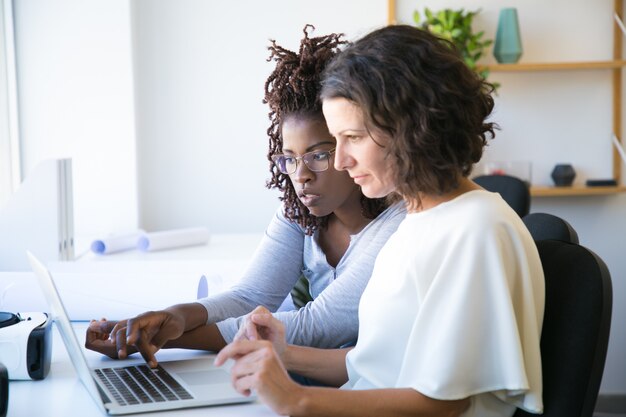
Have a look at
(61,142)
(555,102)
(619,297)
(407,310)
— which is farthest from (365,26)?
(407,310)

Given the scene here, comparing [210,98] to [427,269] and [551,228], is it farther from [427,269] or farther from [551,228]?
[427,269]

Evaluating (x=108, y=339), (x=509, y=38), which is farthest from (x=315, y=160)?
(x=509, y=38)

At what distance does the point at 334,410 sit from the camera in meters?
1.09

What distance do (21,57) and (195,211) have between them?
0.89m

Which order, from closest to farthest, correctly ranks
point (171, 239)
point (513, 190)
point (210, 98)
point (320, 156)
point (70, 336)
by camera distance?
1. point (70, 336)
2. point (320, 156)
3. point (513, 190)
4. point (171, 239)
5. point (210, 98)

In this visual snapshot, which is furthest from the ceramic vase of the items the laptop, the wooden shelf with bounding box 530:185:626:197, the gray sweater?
the laptop

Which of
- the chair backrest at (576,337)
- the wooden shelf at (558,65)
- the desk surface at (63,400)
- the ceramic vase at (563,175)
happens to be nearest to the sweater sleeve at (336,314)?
the desk surface at (63,400)

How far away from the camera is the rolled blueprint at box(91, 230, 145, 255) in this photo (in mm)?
2703

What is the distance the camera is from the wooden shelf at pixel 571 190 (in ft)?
10.9

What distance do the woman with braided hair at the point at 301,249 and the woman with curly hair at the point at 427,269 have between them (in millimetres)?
258

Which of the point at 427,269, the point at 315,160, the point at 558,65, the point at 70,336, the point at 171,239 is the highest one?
the point at 558,65

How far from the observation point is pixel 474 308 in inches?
42.3

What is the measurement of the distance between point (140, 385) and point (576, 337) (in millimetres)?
650

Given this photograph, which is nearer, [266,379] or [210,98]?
[266,379]
